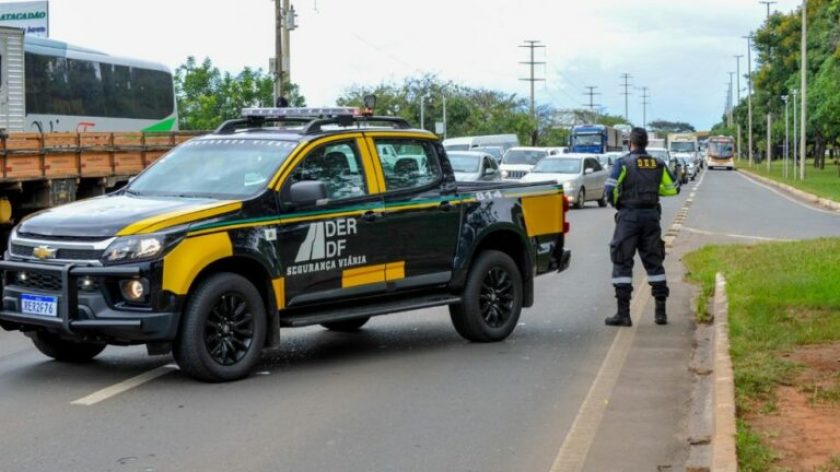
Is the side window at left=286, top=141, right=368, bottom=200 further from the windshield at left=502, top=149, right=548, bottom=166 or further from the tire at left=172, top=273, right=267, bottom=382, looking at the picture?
the windshield at left=502, top=149, right=548, bottom=166

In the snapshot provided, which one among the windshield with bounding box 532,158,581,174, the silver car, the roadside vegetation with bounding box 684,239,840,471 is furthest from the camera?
the windshield with bounding box 532,158,581,174

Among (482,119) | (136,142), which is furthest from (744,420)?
(482,119)

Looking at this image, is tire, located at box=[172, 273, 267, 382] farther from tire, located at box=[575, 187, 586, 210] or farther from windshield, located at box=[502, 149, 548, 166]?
windshield, located at box=[502, 149, 548, 166]

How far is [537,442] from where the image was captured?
7148mm

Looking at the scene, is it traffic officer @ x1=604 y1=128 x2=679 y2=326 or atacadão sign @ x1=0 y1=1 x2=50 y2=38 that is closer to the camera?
traffic officer @ x1=604 y1=128 x2=679 y2=326

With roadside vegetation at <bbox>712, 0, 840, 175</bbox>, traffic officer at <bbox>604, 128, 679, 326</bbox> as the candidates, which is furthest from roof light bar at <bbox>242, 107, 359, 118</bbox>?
roadside vegetation at <bbox>712, 0, 840, 175</bbox>

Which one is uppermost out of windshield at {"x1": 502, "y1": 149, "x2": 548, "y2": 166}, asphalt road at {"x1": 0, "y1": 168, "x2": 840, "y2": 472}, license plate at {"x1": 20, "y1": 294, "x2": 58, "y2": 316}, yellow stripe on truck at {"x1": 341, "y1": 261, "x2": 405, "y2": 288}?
windshield at {"x1": 502, "y1": 149, "x2": 548, "y2": 166}

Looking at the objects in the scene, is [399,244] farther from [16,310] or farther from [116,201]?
[16,310]

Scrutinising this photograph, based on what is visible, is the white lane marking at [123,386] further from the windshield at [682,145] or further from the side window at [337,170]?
the windshield at [682,145]

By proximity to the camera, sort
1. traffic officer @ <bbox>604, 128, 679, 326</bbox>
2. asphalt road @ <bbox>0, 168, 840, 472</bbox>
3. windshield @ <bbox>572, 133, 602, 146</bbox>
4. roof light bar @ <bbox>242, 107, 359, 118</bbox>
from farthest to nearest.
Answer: windshield @ <bbox>572, 133, 602, 146</bbox> < traffic officer @ <bbox>604, 128, 679, 326</bbox> < roof light bar @ <bbox>242, 107, 359, 118</bbox> < asphalt road @ <bbox>0, 168, 840, 472</bbox>

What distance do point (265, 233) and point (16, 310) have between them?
178 centimetres

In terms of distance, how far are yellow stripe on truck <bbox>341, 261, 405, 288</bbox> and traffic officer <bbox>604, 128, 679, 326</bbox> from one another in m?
2.57

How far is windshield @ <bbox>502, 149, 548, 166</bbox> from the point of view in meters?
41.4

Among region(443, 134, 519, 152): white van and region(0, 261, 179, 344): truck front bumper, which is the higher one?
region(443, 134, 519, 152): white van
